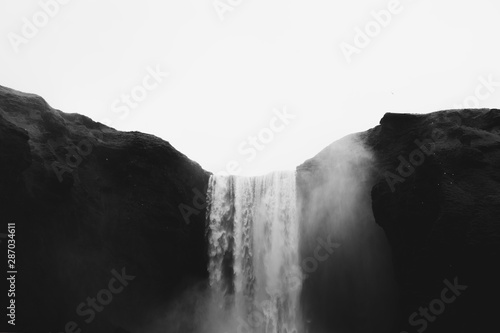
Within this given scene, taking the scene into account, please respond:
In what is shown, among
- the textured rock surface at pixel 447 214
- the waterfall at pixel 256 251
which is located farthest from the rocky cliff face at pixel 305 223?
the waterfall at pixel 256 251

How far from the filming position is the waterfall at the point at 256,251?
19.0 meters

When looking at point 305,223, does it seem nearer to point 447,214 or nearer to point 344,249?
point 344,249

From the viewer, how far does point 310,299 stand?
1877 cm

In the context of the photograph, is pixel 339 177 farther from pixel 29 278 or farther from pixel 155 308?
pixel 29 278

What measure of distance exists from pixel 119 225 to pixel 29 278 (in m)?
4.01

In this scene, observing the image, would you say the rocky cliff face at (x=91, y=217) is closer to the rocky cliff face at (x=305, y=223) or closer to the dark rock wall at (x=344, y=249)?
the rocky cliff face at (x=305, y=223)

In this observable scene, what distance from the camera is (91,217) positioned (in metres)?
16.8

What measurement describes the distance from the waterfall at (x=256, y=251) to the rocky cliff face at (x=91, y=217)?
3.55 ft

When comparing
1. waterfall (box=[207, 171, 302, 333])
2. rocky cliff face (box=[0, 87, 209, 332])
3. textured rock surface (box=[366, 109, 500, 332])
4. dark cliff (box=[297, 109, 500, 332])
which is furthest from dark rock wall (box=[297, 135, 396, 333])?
rocky cliff face (box=[0, 87, 209, 332])

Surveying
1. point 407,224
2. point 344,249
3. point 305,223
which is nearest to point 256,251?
point 305,223

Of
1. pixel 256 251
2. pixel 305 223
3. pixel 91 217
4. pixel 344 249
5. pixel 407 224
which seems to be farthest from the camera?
pixel 256 251

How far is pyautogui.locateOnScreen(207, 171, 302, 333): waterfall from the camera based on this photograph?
19.0 m

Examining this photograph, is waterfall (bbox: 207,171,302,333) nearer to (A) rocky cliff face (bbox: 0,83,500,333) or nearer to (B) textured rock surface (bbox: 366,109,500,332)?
(A) rocky cliff face (bbox: 0,83,500,333)

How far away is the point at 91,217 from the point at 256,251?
27.1 ft
